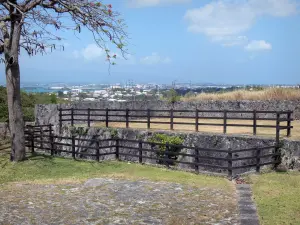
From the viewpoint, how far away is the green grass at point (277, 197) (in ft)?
25.0

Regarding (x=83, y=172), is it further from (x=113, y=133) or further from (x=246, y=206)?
(x=113, y=133)

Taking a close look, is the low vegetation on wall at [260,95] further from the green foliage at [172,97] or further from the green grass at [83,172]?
the green grass at [83,172]

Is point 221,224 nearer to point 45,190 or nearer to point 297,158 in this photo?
point 45,190

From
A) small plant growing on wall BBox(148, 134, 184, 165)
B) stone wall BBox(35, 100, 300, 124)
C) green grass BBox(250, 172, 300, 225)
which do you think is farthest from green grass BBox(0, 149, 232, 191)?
stone wall BBox(35, 100, 300, 124)

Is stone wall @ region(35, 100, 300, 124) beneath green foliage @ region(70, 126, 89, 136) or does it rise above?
above

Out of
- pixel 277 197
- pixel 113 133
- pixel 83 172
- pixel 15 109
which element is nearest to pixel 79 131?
pixel 113 133

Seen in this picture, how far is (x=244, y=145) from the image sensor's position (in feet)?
48.8

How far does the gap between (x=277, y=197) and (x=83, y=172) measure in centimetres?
597

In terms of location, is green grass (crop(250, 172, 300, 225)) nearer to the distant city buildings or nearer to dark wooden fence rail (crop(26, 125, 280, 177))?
dark wooden fence rail (crop(26, 125, 280, 177))

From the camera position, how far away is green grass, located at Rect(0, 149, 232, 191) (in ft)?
37.7

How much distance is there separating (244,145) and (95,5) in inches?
274

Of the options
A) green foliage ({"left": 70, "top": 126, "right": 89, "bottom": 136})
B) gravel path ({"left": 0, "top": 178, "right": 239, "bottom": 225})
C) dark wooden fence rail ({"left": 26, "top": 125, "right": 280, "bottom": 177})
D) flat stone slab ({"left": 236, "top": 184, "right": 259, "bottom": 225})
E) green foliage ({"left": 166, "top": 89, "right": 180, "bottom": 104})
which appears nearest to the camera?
flat stone slab ({"left": 236, "top": 184, "right": 259, "bottom": 225})

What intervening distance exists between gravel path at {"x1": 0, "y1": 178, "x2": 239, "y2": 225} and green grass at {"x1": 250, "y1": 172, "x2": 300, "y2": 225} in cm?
61

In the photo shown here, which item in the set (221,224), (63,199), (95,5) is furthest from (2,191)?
(95,5)
